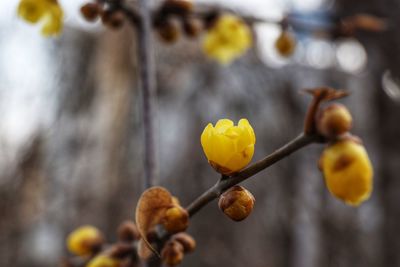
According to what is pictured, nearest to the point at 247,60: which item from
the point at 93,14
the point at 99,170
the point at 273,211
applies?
the point at 273,211

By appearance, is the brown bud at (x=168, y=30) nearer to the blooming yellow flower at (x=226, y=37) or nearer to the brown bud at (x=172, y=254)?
the blooming yellow flower at (x=226, y=37)

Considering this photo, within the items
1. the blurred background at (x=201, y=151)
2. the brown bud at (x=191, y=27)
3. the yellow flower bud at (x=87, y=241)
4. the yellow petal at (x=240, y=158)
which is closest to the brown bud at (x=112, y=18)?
the brown bud at (x=191, y=27)

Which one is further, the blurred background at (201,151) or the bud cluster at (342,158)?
the blurred background at (201,151)

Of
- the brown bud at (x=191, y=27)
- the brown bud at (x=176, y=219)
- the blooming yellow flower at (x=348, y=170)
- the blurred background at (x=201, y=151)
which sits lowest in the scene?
the blurred background at (x=201, y=151)

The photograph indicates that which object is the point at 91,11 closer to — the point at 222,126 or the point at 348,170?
the point at 222,126

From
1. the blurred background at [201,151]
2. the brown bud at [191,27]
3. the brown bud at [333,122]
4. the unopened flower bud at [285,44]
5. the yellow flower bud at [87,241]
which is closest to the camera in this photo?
the brown bud at [333,122]

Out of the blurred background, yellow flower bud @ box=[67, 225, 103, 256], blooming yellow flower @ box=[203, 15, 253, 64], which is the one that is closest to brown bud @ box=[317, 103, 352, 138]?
yellow flower bud @ box=[67, 225, 103, 256]

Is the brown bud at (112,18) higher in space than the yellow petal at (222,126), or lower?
higher
